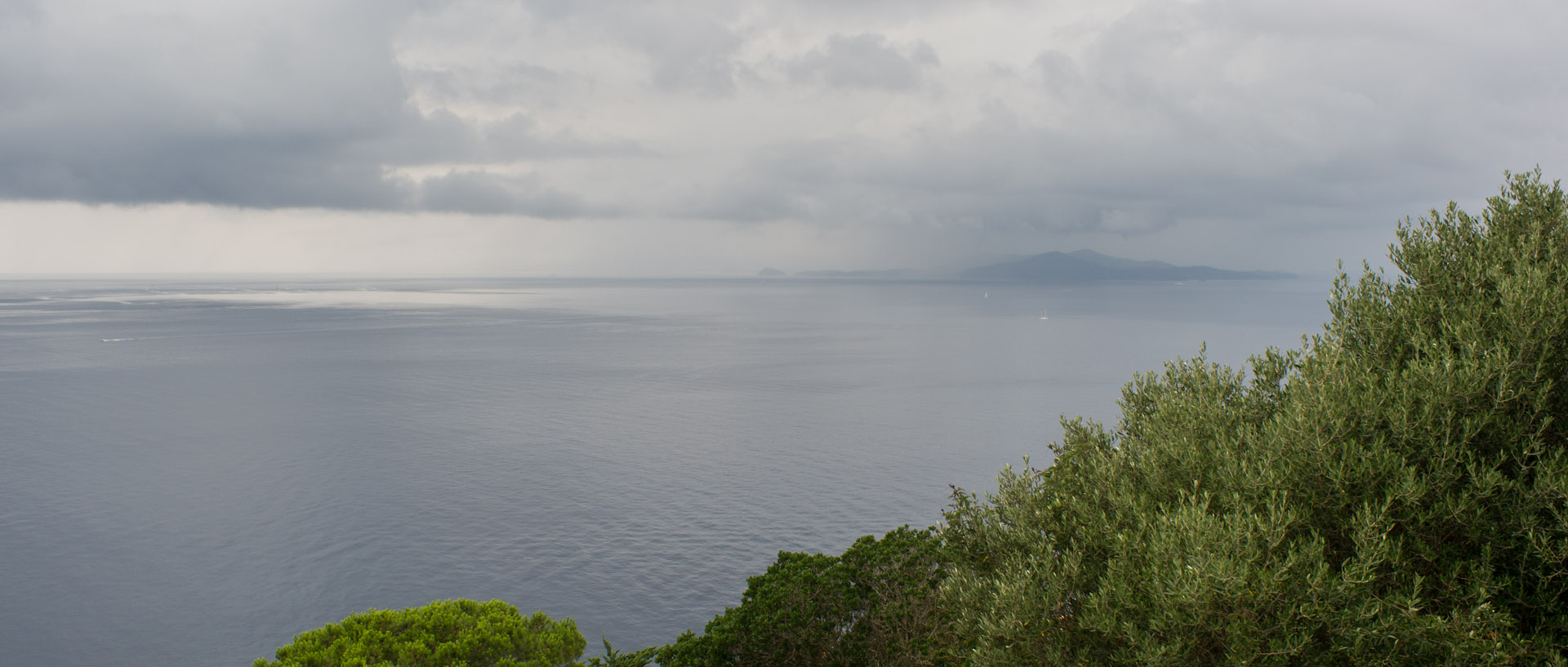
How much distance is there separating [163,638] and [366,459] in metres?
38.7

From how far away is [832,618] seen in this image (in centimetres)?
2653

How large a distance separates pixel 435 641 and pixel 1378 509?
20792mm

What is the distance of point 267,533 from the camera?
220ft

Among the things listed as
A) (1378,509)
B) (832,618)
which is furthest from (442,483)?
(1378,509)

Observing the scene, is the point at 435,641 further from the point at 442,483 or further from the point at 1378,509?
the point at 442,483

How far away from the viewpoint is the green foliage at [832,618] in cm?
2456

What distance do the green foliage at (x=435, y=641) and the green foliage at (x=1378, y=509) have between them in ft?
43.6

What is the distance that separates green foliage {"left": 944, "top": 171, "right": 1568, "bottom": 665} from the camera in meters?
11.4

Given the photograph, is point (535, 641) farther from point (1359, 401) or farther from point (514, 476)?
point (514, 476)

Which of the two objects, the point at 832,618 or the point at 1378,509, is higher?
the point at 1378,509

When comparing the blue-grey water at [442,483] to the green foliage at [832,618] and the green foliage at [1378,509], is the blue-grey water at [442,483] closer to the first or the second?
the green foliage at [832,618]

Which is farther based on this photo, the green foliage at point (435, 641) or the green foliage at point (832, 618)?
the green foliage at point (832, 618)

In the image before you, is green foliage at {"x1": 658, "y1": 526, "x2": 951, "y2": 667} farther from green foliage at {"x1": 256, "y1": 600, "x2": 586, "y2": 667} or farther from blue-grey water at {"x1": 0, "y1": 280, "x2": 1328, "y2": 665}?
blue-grey water at {"x1": 0, "y1": 280, "x2": 1328, "y2": 665}

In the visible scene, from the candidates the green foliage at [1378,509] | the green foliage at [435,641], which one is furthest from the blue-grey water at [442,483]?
the green foliage at [1378,509]
